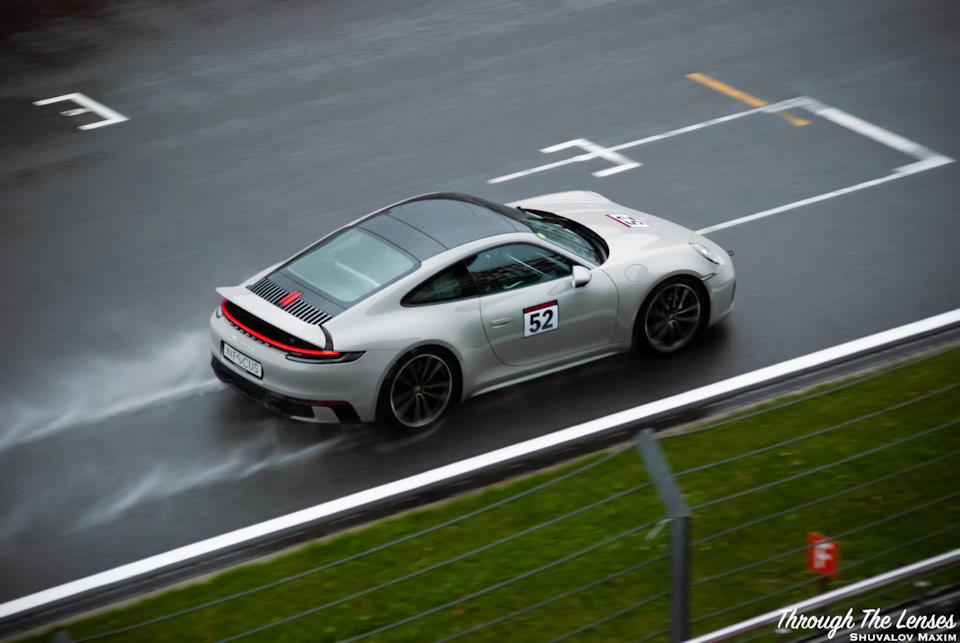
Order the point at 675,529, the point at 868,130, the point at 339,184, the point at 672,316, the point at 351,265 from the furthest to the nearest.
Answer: the point at 868,130 < the point at 339,184 < the point at 672,316 < the point at 351,265 < the point at 675,529

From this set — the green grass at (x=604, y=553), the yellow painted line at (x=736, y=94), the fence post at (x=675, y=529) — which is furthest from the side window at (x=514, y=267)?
the yellow painted line at (x=736, y=94)

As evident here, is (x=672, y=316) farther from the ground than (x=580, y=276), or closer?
closer

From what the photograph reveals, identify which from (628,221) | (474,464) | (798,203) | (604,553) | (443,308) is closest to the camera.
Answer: (604,553)

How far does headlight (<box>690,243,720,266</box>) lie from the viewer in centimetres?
896

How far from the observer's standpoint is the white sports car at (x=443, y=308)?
7664 mm

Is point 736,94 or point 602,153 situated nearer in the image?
point 602,153

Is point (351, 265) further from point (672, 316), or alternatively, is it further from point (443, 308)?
point (672, 316)

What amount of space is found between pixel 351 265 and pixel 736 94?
23.6ft

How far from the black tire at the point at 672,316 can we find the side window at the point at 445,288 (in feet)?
4.91

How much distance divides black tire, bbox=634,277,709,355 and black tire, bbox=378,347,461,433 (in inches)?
64.6

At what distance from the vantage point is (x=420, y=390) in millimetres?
7988

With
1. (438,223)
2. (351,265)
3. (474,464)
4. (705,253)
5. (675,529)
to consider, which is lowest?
(474,464)

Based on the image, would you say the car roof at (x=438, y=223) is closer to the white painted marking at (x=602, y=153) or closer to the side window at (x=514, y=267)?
the side window at (x=514, y=267)

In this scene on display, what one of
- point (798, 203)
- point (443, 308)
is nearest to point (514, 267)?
point (443, 308)
